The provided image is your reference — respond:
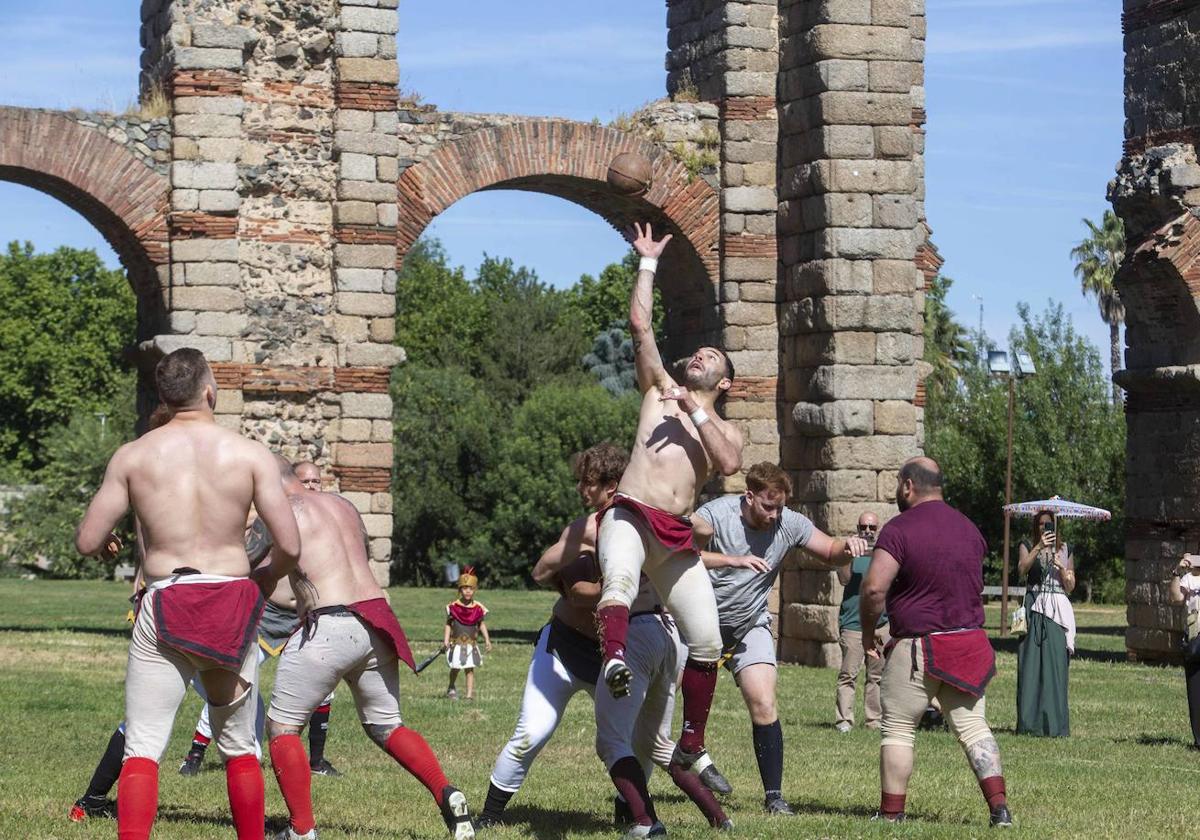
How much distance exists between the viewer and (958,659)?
890cm

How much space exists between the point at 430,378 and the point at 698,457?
4365 cm

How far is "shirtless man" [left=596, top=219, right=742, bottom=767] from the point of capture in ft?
27.4

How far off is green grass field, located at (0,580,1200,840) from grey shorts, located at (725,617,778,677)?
0.70 meters

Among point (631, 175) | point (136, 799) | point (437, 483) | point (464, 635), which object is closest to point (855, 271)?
point (631, 175)

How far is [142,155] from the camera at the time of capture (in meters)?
19.7

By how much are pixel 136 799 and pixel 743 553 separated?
3914mm

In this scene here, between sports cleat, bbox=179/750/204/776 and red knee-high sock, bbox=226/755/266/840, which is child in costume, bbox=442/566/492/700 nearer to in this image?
sports cleat, bbox=179/750/204/776

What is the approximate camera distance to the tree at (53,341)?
62469 mm

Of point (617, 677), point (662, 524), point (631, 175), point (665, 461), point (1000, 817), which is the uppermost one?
point (631, 175)

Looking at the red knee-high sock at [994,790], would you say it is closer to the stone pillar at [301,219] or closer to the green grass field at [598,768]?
the green grass field at [598,768]

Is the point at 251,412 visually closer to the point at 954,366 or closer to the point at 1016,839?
the point at 1016,839

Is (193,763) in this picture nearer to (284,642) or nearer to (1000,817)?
(284,642)

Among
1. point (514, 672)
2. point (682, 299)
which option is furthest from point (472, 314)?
point (514, 672)

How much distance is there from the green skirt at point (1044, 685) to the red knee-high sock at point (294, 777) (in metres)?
7.30
